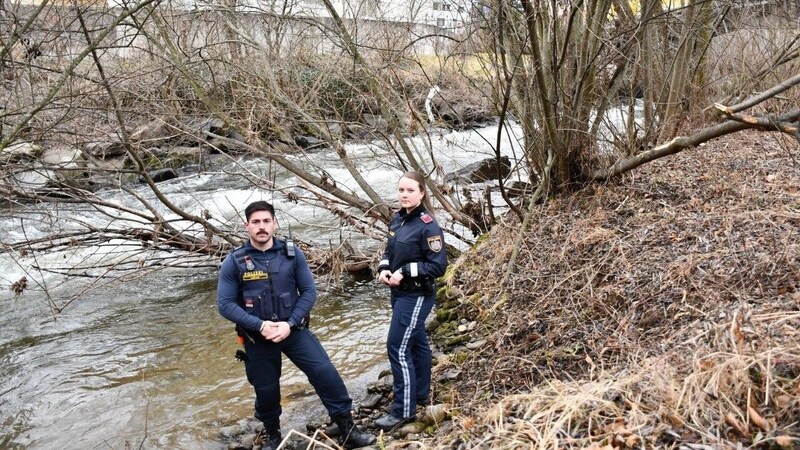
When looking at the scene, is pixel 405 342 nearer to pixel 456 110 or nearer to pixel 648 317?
pixel 648 317

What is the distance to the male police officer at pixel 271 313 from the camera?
14.6ft

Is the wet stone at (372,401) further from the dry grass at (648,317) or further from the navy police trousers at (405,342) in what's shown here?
the dry grass at (648,317)

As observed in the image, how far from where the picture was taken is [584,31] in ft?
24.8

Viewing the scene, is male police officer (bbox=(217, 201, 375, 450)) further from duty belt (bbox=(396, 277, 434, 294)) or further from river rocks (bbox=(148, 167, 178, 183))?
river rocks (bbox=(148, 167, 178, 183))

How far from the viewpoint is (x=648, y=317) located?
466cm

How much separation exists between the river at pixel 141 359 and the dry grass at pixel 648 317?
1422mm

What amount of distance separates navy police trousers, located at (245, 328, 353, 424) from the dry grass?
85cm

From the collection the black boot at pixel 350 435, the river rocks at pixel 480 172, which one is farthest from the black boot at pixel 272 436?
the river rocks at pixel 480 172

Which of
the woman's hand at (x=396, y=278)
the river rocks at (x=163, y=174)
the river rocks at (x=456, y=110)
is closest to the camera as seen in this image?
the woman's hand at (x=396, y=278)

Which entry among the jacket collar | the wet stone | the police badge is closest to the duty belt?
the police badge

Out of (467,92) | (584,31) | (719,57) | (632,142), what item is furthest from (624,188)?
(719,57)

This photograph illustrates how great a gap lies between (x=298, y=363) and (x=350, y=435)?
2.06 feet

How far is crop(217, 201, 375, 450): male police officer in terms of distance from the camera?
4.44 metres

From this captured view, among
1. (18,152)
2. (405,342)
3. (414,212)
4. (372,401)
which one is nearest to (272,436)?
(372,401)
